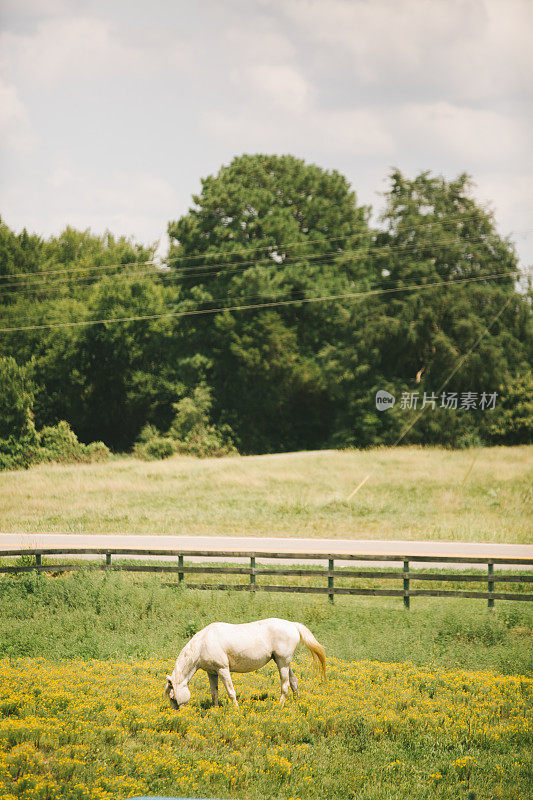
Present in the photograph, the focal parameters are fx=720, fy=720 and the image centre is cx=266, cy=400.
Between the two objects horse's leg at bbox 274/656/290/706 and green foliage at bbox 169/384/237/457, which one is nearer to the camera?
horse's leg at bbox 274/656/290/706

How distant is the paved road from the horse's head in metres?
11.5

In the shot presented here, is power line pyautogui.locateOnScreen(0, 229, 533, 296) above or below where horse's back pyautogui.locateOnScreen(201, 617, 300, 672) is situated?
above

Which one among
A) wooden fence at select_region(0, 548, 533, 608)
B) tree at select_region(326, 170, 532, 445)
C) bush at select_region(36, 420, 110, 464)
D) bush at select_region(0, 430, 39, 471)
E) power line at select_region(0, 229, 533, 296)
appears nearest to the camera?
wooden fence at select_region(0, 548, 533, 608)

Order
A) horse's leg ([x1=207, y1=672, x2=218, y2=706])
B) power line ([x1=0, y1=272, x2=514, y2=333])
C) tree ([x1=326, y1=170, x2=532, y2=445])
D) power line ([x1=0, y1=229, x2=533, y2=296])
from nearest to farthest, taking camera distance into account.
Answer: horse's leg ([x1=207, y1=672, x2=218, y2=706]) < tree ([x1=326, y1=170, x2=532, y2=445]) < power line ([x1=0, y1=272, x2=514, y2=333]) < power line ([x1=0, y1=229, x2=533, y2=296])

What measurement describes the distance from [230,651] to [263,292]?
3381cm

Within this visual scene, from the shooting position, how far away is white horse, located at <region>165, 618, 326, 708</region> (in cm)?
848

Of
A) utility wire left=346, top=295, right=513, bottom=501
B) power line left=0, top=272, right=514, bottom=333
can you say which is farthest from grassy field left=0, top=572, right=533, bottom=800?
power line left=0, top=272, right=514, bottom=333

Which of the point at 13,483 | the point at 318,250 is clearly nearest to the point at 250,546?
the point at 13,483

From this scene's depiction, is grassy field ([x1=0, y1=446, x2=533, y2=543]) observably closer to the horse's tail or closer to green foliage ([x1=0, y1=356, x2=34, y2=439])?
green foliage ([x1=0, y1=356, x2=34, y2=439])

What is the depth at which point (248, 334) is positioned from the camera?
41.1m

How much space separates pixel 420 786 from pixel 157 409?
113ft

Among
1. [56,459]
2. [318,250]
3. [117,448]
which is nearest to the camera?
[56,459]

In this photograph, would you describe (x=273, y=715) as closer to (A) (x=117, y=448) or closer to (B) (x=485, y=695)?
(B) (x=485, y=695)

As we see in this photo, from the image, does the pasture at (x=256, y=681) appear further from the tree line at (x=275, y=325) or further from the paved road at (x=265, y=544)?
the tree line at (x=275, y=325)
